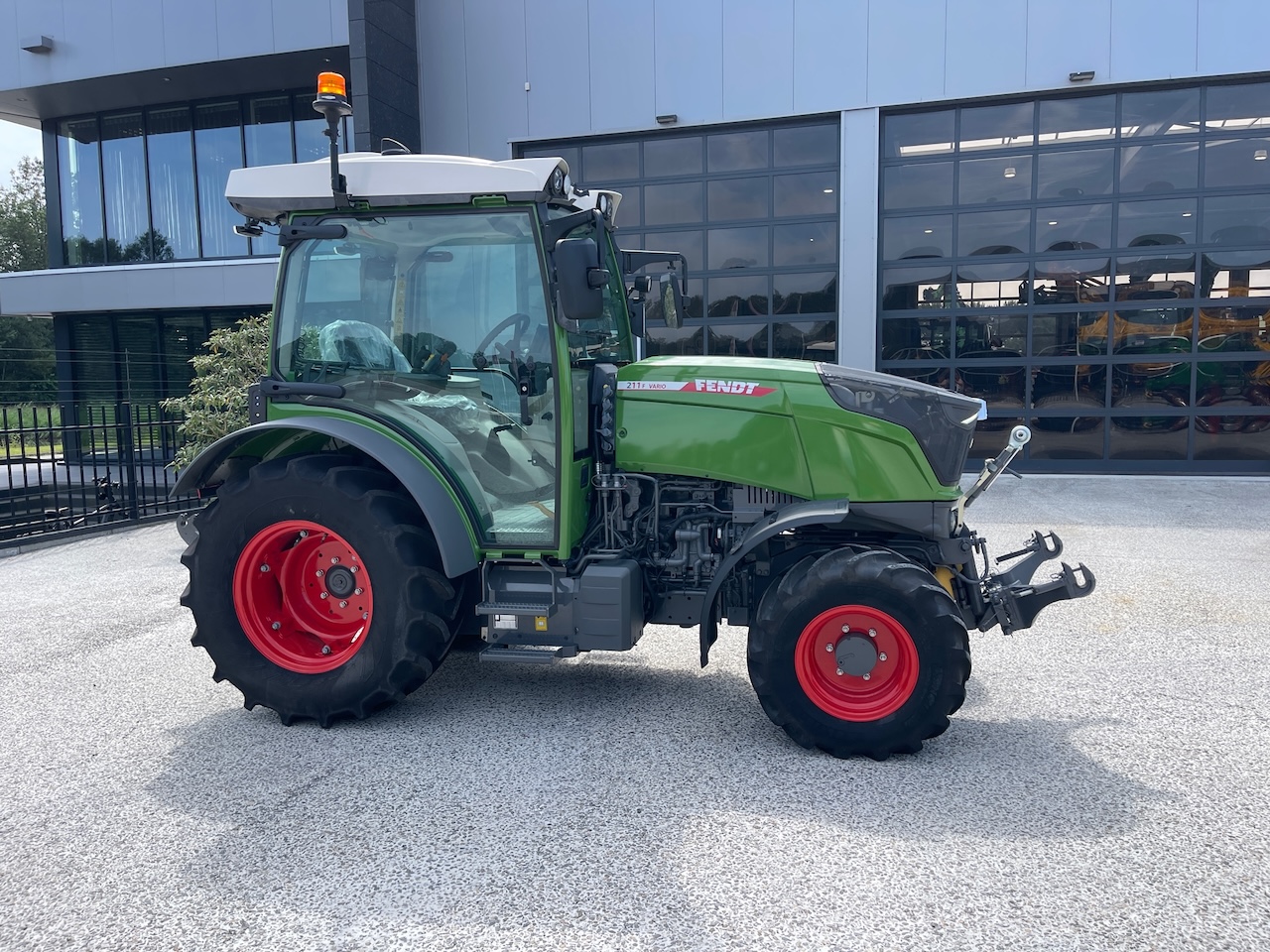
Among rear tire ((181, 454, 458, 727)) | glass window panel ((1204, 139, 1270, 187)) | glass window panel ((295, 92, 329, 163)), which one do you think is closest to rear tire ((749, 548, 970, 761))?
rear tire ((181, 454, 458, 727))

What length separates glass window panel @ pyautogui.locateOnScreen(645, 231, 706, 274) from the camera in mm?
13062

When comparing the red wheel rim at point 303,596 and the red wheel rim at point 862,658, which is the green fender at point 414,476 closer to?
the red wheel rim at point 303,596

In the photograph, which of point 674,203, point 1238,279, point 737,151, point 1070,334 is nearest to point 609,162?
point 674,203

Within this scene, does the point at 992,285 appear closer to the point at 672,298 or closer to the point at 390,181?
the point at 672,298

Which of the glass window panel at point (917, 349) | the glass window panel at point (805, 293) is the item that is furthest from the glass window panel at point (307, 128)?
the glass window panel at point (917, 349)

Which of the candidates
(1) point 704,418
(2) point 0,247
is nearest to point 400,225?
(1) point 704,418

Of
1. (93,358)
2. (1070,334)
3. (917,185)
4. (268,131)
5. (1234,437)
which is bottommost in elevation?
(1234,437)

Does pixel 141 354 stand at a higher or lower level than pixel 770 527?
higher

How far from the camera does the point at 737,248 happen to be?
12938 mm

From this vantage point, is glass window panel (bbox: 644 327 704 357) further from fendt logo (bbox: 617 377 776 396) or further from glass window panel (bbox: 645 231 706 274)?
fendt logo (bbox: 617 377 776 396)

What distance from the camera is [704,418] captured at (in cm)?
418

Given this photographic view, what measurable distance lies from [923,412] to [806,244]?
30.5 feet

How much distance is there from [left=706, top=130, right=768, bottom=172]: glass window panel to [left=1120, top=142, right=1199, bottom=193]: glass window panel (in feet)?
15.3

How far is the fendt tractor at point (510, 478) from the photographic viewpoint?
4.00 metres
